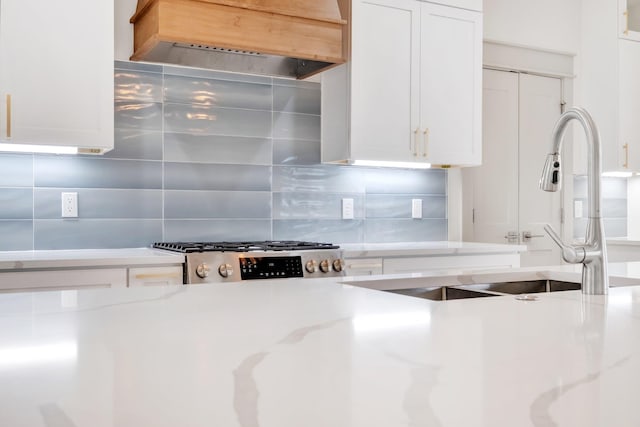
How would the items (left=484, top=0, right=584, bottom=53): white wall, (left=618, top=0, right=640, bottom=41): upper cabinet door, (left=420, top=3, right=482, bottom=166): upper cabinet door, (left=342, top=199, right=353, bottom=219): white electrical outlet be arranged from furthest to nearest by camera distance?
(left=618, top=0, right=640, bottom=41): upper cabinet door → (left=484, top=0, right=584, bottom=53): white wall → (left=342, top=199, right=353, bottom=219): white electrical outlet → (left=420, top=3, right=482, bottom=166): upper cabinet door

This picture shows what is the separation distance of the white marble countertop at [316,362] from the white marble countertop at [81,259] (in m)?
1.27

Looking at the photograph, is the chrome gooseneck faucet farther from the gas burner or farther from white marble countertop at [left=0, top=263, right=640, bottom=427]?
the gas burner

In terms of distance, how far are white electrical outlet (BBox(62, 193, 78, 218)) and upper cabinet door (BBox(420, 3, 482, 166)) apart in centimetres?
187

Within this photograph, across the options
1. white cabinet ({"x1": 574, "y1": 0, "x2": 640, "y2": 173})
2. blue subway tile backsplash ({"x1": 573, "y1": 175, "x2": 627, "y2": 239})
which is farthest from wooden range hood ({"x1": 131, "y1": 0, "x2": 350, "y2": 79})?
blue subway tile backsplash ({"x1": 573, "y1": 175, "x2": 627, "y2": 239})

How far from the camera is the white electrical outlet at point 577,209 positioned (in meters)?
5.02

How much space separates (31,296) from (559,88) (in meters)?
4.29

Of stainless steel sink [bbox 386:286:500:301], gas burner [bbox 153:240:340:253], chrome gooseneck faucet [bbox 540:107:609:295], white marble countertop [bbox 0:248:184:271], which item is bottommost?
stainless steel sink [bbox 386:286:500:301]

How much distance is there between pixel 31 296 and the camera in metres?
1.53

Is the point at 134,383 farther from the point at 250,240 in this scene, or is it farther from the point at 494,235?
the point at 494,235

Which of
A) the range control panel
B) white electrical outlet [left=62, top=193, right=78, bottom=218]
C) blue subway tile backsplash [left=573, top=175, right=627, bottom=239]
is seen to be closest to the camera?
the range control panel

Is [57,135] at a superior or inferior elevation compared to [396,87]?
inferior

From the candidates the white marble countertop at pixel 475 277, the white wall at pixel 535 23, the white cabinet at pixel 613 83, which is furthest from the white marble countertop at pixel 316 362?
the white cabinet at pixel 613 83

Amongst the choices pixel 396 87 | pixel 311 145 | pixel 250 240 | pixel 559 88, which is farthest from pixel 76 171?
pixel 559 88

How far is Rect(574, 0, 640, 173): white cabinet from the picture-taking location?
15.6 ft
